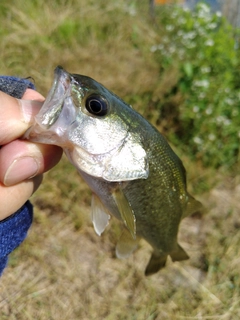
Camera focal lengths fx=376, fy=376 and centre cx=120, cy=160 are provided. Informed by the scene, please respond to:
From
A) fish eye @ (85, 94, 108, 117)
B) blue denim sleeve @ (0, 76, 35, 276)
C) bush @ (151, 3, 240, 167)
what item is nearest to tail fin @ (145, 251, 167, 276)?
blue denim sleeve @ (0, 76, 35, 276)

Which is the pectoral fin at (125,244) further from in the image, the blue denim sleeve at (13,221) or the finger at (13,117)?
the finger at (13,117)

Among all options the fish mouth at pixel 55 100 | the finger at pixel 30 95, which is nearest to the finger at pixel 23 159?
the fish mouth at pixel 55 100

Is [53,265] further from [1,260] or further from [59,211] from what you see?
[1,260]

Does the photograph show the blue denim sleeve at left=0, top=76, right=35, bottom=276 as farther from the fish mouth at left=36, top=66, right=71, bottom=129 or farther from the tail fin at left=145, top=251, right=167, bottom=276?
the tail fin at left=145, top=251, right=167, bottom=276

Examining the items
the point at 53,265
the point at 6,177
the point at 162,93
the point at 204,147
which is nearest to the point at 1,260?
the point at 6,177

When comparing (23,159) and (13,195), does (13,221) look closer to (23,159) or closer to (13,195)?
(13,195)

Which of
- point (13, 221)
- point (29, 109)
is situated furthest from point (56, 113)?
point (13, 221)
